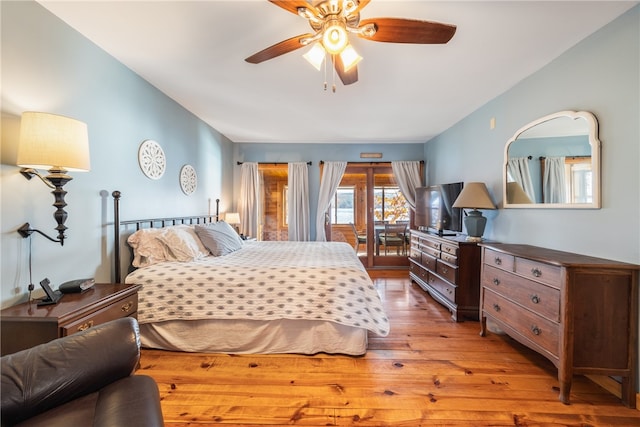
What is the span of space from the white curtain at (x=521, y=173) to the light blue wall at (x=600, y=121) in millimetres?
192

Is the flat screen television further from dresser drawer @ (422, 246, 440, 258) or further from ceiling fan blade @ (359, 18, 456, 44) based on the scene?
ceiling fan blade @ (359, 18, 456, 44)

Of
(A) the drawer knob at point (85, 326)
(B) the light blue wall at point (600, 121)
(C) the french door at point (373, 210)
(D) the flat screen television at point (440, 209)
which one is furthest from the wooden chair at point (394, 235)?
(A) the drawer knob at point (85, 326)

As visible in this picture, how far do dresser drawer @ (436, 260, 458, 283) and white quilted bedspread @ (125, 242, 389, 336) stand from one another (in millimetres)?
1204

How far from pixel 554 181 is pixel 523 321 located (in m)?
1.19

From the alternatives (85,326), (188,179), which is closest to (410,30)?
(85,326)

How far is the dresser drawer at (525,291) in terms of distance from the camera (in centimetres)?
173

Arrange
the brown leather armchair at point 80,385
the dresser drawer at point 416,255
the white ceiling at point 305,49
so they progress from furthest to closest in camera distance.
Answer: the dresser drawer at point 416,255 < the white ceiling at point 305,49 < the brown leather armchair at point 80,385

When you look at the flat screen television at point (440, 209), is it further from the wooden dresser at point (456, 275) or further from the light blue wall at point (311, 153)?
the light blue wall at point (311, 153)

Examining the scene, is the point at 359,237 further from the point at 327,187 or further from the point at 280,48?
the point at 280,48

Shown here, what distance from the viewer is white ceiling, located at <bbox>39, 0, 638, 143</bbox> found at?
65.7 inches

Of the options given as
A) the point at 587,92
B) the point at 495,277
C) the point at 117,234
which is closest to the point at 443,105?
the point at 587,92

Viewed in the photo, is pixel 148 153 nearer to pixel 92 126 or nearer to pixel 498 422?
pixel 92 126

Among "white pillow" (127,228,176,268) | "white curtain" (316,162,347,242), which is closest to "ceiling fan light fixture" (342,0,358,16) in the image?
"white pillow" (127,228,176,268)

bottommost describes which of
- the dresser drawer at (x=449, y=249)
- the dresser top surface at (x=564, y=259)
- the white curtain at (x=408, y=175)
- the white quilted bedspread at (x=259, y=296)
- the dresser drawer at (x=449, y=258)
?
the white quilted bedspread at (x=259, y=296)
